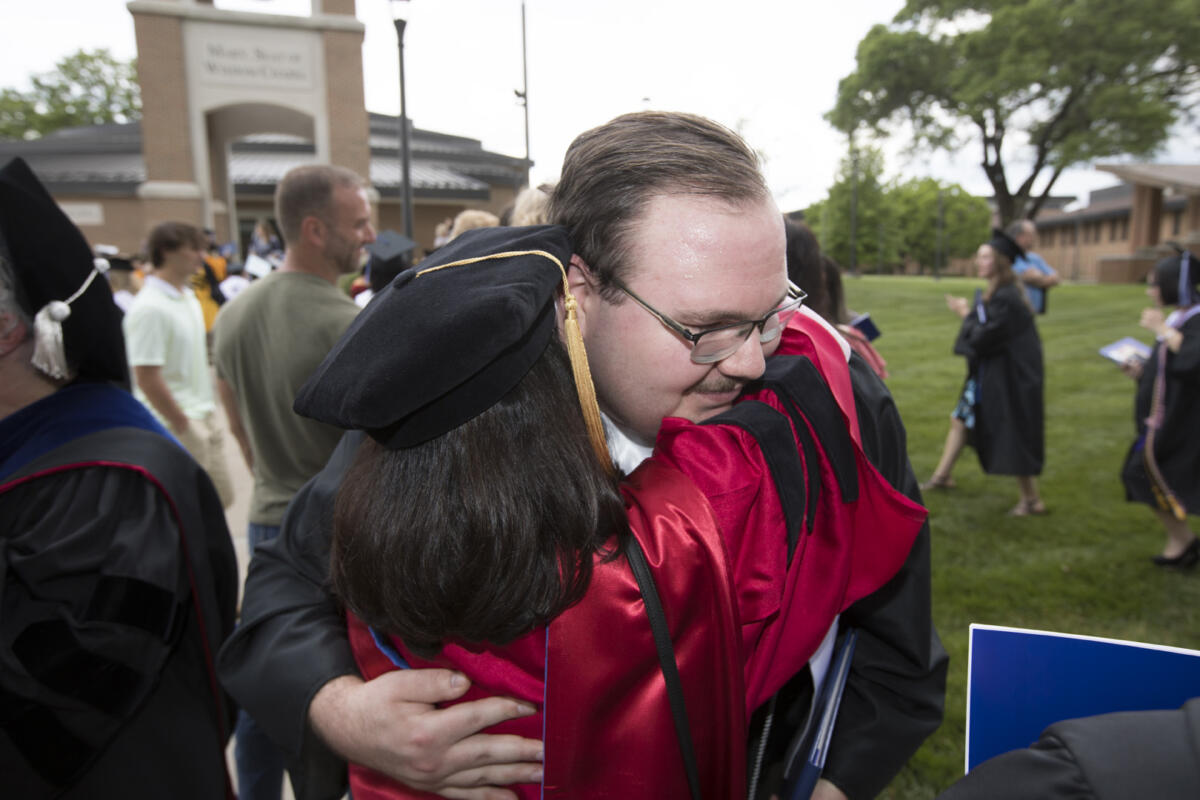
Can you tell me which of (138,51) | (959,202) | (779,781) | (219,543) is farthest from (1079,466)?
(959,202)

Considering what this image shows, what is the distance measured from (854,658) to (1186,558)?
497 centimetres

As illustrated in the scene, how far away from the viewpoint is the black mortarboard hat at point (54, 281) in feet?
5.20

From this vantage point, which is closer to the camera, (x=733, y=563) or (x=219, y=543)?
(x=733, y=563)

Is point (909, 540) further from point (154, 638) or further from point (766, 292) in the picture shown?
point (154, 638)

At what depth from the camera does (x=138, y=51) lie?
20.7m

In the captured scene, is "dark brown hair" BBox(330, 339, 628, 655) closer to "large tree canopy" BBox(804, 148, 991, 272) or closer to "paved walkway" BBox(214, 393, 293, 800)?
"paved walkway" BBox(214, 393, 293, 800)

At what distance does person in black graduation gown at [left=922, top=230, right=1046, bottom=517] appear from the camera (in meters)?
5.91

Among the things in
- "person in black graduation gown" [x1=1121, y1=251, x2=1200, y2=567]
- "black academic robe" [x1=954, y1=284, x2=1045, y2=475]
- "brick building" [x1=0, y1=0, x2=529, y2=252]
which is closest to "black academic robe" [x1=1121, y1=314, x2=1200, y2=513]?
"person in black graduation gown" [x1=1121, y1=251, x2=1200, y2=567]

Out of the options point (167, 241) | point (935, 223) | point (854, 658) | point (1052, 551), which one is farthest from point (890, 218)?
point (854, 658)

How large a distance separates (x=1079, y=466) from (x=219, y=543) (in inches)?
318

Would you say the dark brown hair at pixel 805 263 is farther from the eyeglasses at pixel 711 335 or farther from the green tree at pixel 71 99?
the green tree at pixel 71 99

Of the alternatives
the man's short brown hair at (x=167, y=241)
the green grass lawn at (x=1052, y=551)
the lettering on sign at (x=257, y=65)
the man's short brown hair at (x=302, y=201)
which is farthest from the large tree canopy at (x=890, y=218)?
the man's short brown hair at (x=302, y=201)

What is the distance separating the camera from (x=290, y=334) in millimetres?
3414

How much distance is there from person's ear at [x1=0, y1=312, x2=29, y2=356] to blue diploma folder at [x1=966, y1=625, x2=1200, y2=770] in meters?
2.03
